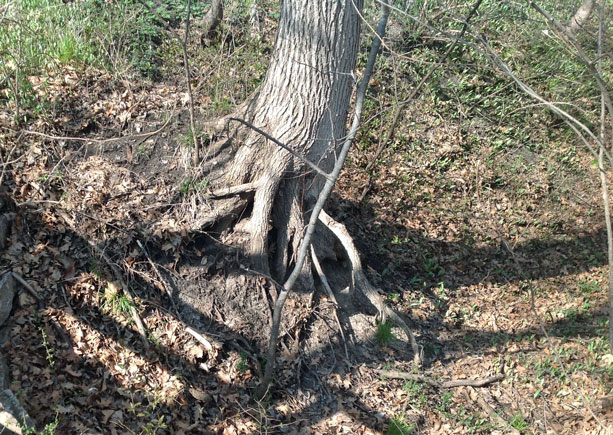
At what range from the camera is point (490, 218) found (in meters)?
7.66

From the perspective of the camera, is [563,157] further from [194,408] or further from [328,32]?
[194,408]

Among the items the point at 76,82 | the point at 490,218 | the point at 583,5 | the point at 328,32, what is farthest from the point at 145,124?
the point at 583,5

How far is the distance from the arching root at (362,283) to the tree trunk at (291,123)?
415 mm

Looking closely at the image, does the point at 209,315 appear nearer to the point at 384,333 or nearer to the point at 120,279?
the point at 120,279

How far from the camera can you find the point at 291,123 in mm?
5016

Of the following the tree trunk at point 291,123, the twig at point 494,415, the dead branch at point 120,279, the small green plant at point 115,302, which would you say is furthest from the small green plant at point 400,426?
the small green plant at point 115,302

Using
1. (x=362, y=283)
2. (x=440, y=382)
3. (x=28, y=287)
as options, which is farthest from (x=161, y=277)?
(x=440, y=382)

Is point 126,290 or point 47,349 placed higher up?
point 126,290

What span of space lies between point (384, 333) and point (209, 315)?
6.26 feet

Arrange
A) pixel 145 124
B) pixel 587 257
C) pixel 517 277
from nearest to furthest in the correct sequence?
1. pixel 145 124
2. pixel 517 277
3. pixel 587 257

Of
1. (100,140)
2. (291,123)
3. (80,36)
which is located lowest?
(100,140)

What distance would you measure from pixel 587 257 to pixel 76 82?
706 centimetres

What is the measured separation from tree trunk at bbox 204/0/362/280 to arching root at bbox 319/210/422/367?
0.41 m

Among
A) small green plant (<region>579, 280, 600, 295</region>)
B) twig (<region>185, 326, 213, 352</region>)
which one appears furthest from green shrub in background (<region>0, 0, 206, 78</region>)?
small green plant (<region>579, 280, 600, 295</region>)
